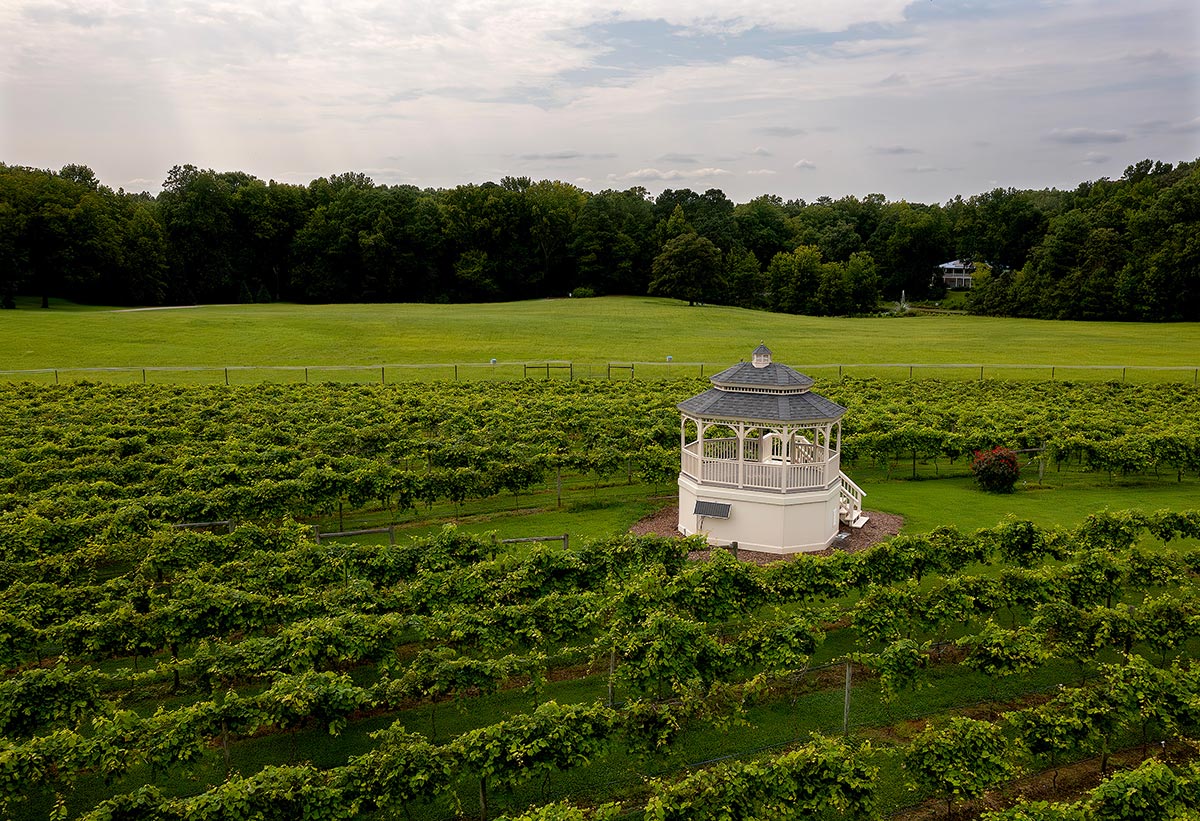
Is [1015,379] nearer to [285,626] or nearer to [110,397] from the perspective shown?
[285,626]

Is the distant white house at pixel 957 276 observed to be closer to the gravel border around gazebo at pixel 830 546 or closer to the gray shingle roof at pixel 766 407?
the gravel border around gazebo at pixel 830 546

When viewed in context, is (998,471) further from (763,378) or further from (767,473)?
(763,378)

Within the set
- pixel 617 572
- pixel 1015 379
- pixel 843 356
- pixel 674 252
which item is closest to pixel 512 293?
pixel 674 252

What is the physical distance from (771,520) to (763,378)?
14.9 feet

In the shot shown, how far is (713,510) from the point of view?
24.6 m

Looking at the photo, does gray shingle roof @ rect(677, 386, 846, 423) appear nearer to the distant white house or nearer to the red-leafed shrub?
the red-leafed shrub

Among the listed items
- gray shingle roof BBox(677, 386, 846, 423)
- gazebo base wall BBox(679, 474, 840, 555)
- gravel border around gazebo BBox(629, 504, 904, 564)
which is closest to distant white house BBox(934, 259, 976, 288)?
gravel border around gazebo BBox(629, 504, 904, 564)

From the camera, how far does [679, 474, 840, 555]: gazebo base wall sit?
24188 mm

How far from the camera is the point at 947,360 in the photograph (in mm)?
67500

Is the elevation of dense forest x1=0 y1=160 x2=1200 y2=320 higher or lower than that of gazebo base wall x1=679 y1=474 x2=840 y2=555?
higher

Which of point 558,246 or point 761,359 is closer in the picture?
point 761,359

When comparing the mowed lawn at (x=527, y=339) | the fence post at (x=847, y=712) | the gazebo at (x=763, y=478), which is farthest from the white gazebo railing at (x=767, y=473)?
the mowed lawn at (x=527, y=339)

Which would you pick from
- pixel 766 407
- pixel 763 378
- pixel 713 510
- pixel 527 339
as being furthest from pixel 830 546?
pixel 527 339

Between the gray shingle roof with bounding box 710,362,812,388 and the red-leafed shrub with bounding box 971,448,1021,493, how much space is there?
10.9 meters
